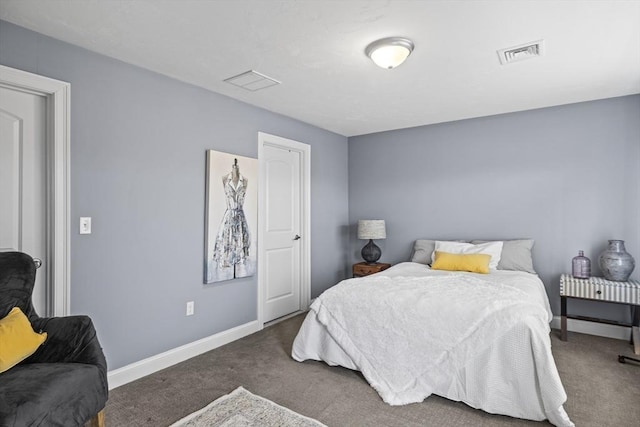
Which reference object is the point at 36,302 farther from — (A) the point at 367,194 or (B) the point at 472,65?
(A) the point at 367,194

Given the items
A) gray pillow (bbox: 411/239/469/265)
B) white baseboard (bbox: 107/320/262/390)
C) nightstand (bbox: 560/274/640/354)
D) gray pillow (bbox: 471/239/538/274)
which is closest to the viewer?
white baseboard (bbox: 107/320/262/390)

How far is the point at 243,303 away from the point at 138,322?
1.07m

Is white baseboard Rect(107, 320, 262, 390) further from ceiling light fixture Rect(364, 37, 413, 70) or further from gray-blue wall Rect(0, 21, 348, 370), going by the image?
ceiling light fixture Rect(364, 37, 413, 70)

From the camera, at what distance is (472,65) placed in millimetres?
2746

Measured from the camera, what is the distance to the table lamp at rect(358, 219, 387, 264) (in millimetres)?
4648

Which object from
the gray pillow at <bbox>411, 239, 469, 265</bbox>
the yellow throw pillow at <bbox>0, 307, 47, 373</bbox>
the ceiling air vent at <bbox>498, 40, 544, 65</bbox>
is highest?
the ceiling air vent at <bbox>498, 40, 544, 65</bbox>

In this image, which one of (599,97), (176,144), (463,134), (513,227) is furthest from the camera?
(463,134)

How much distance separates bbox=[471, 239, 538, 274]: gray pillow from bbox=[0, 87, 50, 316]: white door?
3.99 meters

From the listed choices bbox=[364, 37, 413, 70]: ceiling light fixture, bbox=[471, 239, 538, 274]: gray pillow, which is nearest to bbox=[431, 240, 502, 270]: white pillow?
bbox=[471, 239, 538, 274]: gray pillow

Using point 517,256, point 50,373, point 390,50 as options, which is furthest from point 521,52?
point 50,373

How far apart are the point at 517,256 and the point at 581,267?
550 millimetres

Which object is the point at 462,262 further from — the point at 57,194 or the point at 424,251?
the point at 57,194

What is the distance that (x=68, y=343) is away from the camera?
1.87 m

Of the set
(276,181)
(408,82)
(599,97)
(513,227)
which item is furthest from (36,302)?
(599,97)
